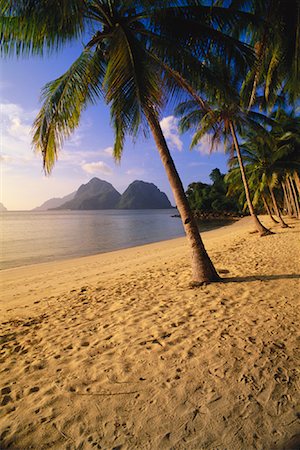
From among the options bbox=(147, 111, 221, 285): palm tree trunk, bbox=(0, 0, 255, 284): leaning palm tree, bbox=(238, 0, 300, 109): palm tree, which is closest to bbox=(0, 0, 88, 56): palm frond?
bbox=(0, 0, 255, 284): leaning palm tree

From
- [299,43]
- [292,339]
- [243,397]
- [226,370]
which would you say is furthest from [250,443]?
[299,43]

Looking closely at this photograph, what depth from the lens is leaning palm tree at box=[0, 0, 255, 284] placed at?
4051mm

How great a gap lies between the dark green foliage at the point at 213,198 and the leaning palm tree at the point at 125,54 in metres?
51.2

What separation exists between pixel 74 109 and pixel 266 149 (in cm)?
1557

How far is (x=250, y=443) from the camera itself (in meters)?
1.79

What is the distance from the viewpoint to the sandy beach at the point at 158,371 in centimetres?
194

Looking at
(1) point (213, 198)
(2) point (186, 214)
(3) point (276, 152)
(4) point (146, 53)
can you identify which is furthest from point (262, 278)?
(1) point (213, 198)

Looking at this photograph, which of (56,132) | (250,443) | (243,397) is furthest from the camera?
(56,132)

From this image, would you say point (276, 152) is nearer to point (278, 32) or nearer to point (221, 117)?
point (221, 117)

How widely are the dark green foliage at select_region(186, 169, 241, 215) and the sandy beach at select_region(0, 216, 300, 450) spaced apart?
52202 millimetres

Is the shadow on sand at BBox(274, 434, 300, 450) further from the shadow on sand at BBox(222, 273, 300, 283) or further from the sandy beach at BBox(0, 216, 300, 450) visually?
the shadow on sand at BBox(222, 273, 300, 283)

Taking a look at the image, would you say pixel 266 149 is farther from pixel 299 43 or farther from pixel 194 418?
pixel 194 418

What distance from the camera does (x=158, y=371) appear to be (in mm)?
2668

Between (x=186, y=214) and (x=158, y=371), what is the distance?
130 inches
